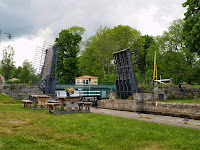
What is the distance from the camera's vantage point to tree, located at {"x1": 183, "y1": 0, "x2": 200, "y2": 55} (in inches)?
854

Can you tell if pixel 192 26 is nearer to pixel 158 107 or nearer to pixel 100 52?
pixel 158 107

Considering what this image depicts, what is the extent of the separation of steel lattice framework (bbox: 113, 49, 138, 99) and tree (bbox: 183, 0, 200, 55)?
20.0ft

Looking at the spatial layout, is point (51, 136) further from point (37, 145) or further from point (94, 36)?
point (94, 36)

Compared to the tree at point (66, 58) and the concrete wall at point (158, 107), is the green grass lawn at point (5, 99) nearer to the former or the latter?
the concrete wall at point (158, 107)

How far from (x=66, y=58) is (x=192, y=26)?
3086 cm

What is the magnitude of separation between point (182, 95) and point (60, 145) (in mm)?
19145

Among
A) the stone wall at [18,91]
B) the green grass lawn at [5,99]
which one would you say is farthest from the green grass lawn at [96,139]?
the stone wall at [18,91]

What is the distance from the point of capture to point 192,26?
75.4ft

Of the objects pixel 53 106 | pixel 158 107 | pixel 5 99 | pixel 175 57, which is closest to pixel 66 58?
pixel 175 57

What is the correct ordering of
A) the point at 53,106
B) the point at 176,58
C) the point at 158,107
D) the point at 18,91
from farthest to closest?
the point at 176,58 < the point at 18,91 < the point at 158,107 < the point at 53,106

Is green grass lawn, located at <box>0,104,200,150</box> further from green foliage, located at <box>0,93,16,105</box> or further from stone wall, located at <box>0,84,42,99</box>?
stone wall, located at <box>0,84,42,99</box>

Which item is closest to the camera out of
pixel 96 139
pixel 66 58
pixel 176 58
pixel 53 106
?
pixel 96 139

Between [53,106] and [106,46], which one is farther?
[106,46]

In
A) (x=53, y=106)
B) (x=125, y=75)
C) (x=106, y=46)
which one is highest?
(x=106, y=46)
